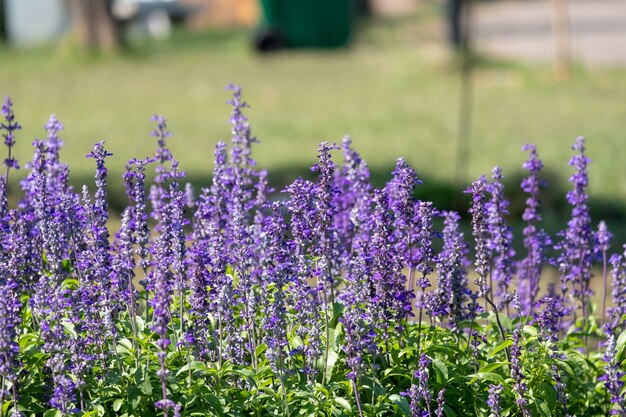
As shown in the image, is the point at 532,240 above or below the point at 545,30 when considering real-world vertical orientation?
below

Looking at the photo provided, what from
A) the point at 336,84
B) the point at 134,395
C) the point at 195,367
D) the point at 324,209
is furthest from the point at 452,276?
the point at 336,84

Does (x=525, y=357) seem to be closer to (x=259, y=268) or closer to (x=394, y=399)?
(x=394, y=399)

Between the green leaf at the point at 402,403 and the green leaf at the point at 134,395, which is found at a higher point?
the green leaf at the point at 134,395

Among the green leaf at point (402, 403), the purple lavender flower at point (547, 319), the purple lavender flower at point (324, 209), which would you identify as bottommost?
the green leaf at point (402, 403)

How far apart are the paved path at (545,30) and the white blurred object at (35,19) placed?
10180mm

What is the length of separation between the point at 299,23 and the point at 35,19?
8414mm

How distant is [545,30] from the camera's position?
1091 inches

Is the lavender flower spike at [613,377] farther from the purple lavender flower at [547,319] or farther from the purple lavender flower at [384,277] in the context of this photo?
the purple lavender flower at [384,277]

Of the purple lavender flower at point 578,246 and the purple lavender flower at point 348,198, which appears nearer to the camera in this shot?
the purple lavender flower at point 348,198

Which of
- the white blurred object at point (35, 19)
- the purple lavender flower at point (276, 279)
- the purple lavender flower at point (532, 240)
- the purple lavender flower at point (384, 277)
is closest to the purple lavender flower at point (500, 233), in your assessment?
the purple lavender flower at point (532, 240)

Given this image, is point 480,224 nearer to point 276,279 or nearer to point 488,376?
point 488,376

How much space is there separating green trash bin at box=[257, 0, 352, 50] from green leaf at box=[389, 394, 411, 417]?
1980 centimetres

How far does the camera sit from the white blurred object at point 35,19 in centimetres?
2912

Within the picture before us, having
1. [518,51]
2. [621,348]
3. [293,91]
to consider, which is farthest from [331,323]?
[518,51]
